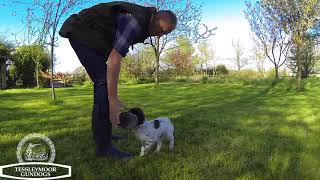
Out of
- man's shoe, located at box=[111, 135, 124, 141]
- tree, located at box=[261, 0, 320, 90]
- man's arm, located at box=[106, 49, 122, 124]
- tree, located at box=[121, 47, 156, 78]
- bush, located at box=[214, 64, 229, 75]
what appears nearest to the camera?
man's arm, located at box=[106, 49, 122, 124]

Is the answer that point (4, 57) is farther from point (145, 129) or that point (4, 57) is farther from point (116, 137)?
point (145, 129)

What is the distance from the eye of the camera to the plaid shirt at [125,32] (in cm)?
357

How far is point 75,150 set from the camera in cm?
466

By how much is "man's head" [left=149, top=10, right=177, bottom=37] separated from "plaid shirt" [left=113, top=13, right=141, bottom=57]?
239 mm

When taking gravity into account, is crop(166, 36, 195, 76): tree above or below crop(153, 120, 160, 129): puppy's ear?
above

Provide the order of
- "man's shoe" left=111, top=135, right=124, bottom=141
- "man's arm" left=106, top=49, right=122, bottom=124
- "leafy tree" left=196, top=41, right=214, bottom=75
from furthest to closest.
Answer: "leafy tree" left=196, top=41, right=214, bottom=75
"man's shoe" left=111, top=135, right=124, bottom=141
"man's arm" left=106, top=49, right=122, bottom=124

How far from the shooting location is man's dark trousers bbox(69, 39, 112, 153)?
13.9 ft

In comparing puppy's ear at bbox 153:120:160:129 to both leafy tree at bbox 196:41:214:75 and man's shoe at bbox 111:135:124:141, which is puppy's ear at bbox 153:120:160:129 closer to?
man's shoe at bbox 111:135:124:141

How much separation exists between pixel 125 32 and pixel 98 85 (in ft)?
2.71

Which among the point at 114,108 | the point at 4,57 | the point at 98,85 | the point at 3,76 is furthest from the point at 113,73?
the point at 4,57

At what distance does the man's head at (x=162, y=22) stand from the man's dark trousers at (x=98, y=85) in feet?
2.22

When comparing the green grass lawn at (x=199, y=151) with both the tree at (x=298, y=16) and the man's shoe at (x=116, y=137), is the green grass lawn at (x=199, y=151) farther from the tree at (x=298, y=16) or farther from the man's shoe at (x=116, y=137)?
the tree at (x=298, y=16)

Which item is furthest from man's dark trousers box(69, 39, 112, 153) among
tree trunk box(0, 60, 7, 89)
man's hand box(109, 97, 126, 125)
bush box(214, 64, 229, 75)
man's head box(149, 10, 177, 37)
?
bush box(214, 64, 229, 75)

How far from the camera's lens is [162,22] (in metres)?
3.90
